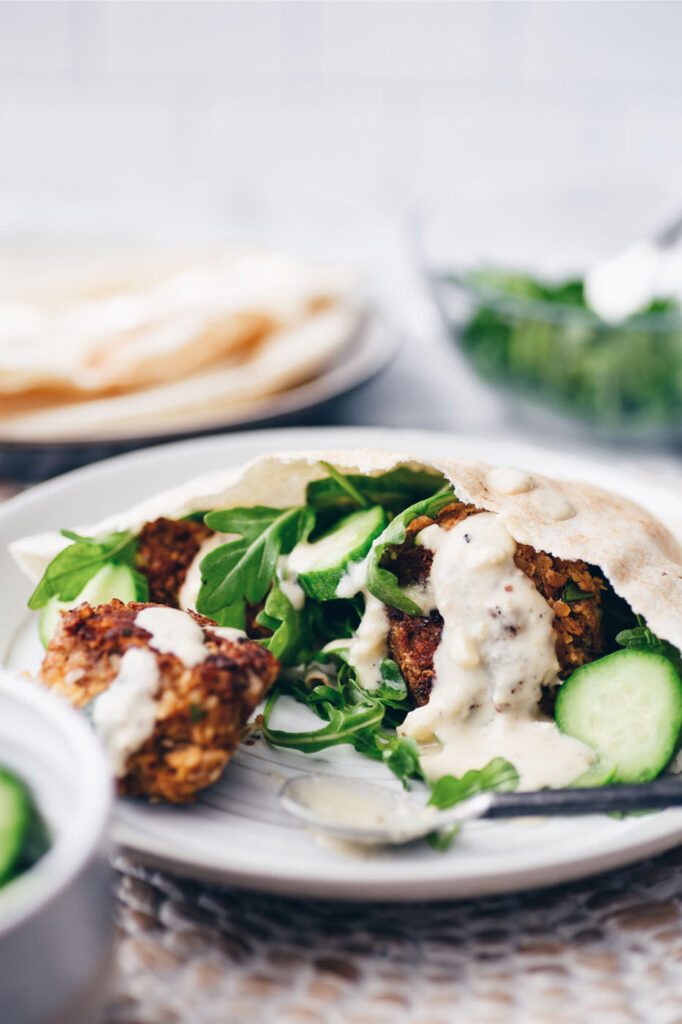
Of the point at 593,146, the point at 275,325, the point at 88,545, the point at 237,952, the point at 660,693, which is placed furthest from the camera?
the point at 593,146

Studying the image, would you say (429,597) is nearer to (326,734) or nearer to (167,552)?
(326,734)

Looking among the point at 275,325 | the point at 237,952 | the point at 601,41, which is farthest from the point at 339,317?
the point at 601,41

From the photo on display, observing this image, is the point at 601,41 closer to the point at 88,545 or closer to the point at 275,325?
the point at 275,325

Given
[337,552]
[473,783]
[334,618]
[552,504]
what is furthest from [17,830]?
[552,504]

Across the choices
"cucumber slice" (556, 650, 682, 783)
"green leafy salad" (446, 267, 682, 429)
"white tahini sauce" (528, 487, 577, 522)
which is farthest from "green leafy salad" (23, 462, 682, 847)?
"green leafy salad" (446, 267, 682, 429)

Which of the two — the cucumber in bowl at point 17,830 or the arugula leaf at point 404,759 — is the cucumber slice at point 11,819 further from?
the arugula leaf at point 404,759

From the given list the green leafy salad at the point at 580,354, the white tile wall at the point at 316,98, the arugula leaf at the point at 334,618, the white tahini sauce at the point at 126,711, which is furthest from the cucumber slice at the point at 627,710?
the white tile wall at the point at 316,98
